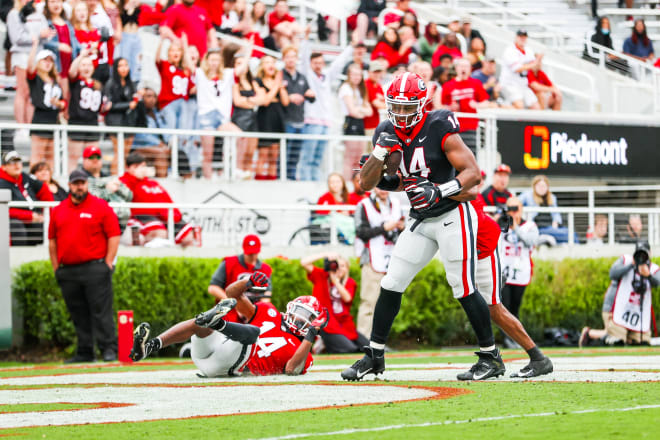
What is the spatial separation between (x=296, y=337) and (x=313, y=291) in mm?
4806

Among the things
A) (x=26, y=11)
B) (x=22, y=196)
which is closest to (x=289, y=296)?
(x=22, y=196)

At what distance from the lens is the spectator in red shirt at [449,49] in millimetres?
21094

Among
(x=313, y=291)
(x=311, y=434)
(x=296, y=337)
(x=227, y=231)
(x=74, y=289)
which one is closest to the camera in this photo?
(x=311, y=434)

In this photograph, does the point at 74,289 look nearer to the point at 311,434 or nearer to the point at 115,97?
the point at 115,97

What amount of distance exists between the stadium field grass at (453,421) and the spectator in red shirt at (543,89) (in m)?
14.4

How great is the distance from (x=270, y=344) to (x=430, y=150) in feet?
7.77

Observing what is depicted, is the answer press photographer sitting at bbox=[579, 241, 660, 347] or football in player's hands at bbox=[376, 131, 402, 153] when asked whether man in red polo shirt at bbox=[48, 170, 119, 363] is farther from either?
press photographer sitting at bbox=[579, 241, 660, 347]

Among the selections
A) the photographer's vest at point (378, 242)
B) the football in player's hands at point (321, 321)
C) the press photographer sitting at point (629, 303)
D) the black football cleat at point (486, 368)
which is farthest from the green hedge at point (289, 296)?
the black football cleat at point (486, 368)

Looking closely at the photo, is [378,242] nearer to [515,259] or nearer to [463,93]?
[515,259]

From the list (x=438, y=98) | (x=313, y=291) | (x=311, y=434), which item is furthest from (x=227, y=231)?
(x=311, y=434)

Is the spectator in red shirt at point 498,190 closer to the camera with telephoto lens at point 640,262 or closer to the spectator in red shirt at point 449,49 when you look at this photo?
the camera with telephoto lens at point 640,262

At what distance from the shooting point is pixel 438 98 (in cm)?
1919

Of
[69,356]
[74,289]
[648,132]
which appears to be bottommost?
[69,356]

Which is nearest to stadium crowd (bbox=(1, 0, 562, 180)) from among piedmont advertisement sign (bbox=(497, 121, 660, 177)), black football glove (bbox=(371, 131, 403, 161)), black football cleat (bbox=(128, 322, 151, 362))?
piedmont advertisement sign (bbox=(497, 121, 660, 177))
